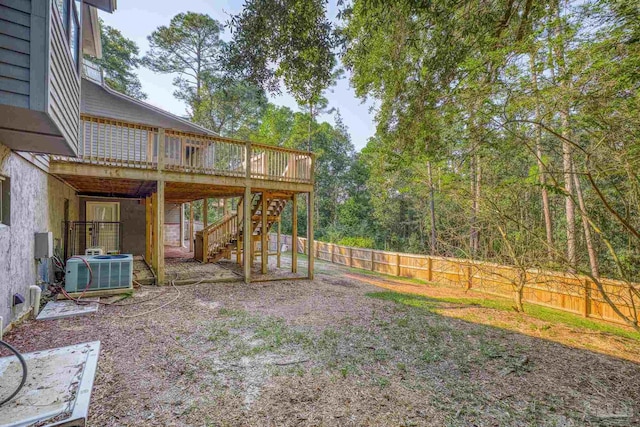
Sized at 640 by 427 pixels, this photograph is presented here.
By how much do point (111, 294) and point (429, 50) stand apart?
7.91m

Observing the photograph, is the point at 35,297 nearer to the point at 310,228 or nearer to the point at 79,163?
the point at 79,163

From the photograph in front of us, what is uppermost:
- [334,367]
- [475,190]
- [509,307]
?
[475,190]

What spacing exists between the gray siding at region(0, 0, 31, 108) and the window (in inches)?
81.5

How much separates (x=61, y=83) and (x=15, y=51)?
78 cm

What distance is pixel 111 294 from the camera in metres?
5.92

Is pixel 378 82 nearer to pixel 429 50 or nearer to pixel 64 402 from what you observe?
pixel 429 50

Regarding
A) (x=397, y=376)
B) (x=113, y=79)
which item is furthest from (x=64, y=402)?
(x=113, y=79)

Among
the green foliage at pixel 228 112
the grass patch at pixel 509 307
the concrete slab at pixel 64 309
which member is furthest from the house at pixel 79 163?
the green foliage at pixel 228 112

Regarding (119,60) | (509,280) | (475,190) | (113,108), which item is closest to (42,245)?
(113,108)

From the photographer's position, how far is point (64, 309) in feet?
16.2

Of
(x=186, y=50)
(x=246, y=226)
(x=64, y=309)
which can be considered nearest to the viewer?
(x=64, y=309)

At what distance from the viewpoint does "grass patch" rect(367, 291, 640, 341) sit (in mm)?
6602

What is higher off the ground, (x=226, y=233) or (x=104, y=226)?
(x=104, y=226)

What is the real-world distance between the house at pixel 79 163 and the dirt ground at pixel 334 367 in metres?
1.72
